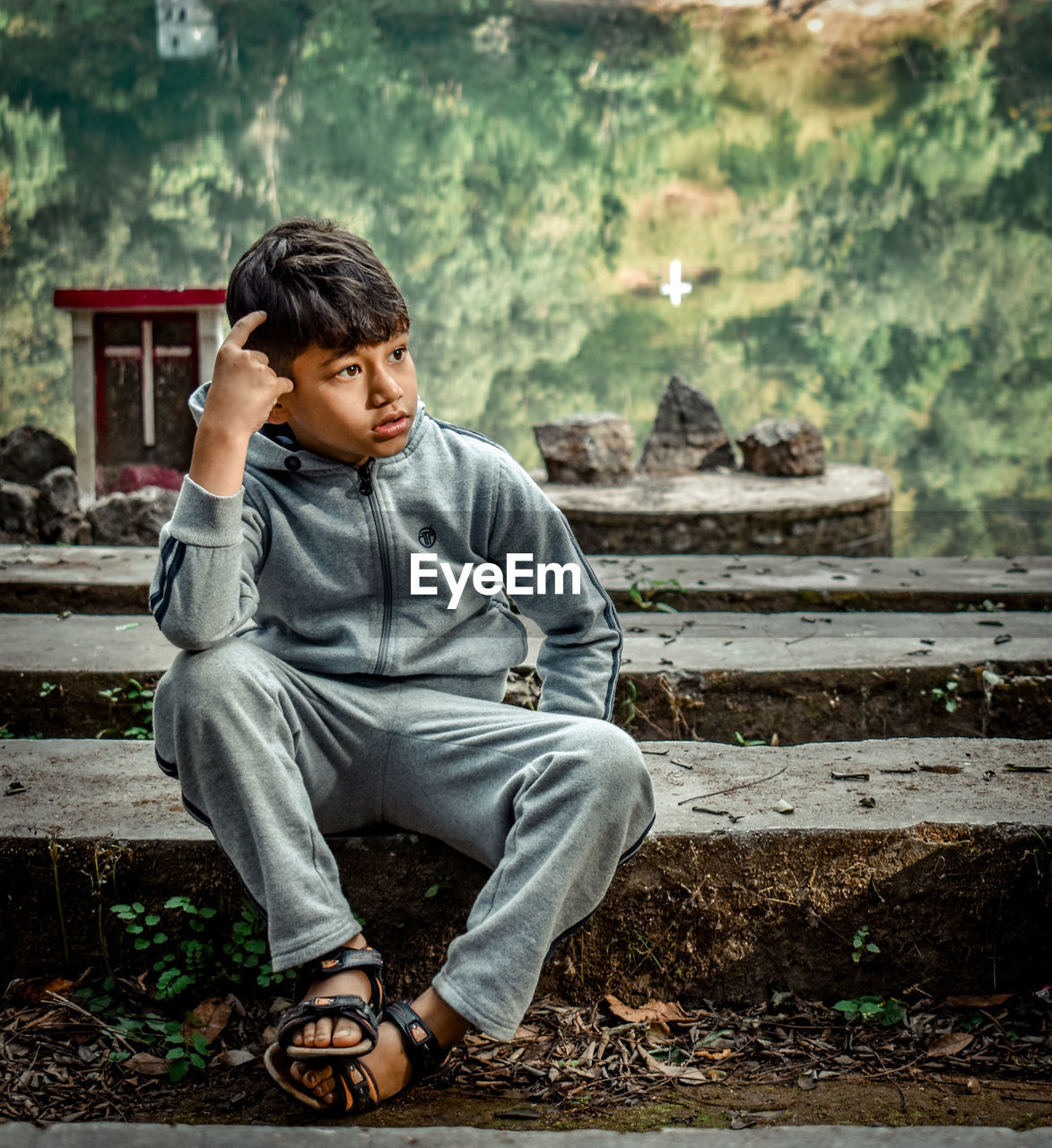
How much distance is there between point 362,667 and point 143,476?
19.4 ft

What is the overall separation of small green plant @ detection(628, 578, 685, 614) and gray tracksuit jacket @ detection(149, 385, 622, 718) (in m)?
1.88

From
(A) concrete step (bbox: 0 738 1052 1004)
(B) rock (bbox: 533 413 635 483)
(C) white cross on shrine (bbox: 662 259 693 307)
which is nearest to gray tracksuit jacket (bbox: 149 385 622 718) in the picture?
(A) concrete step (bbox: 0 738 1052 1004)

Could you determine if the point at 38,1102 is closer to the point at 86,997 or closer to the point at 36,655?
the point at 86,997

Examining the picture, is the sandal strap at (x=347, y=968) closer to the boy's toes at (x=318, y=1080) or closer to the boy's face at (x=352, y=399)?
the boy's toes at (x=318, y=1080)

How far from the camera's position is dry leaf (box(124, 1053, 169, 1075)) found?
148 centimetres

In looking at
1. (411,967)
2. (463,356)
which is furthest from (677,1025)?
(463,356)

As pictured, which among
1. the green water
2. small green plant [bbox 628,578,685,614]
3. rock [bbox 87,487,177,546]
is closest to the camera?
small green plant [bbox 628,578,685,614]

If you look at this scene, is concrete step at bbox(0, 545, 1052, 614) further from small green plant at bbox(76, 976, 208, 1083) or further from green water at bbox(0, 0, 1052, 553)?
green water at bbox(0, 0, 1052, 553)

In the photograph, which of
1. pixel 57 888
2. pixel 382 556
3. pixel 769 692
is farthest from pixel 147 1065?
pixel 769 692

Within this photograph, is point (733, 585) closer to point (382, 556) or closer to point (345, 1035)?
point (382, 556)

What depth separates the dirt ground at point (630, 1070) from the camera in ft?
4.48

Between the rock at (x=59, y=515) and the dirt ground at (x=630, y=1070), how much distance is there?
522 centimetres

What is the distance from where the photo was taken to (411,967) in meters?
1.68

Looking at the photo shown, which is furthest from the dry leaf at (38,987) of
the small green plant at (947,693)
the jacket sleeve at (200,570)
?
the small green plant at (947,693)
